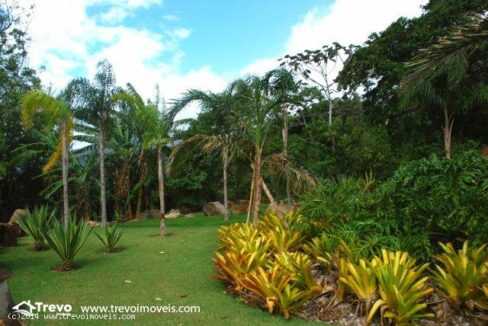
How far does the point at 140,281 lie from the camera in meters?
6.34

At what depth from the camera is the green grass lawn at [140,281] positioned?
4828 mm

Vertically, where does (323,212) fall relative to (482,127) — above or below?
below

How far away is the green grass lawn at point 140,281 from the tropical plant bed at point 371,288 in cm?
28

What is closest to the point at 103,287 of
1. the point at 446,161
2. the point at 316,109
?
the point at 446,161

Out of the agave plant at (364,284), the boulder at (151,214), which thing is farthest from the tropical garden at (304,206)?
the boulder at (151,214)

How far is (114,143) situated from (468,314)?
650 inches

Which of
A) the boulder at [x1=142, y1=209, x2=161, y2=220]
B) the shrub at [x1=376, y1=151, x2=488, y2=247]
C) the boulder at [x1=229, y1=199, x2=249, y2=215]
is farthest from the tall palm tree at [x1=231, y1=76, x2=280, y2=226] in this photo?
the boulder at [x1=142, y1=209, x2=161, y2=220]

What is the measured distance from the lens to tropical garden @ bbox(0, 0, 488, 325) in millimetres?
4797

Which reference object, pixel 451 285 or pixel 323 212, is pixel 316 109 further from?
pixel 451 285

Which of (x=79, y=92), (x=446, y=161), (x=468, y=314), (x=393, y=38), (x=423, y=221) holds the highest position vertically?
(x=393, y=38)

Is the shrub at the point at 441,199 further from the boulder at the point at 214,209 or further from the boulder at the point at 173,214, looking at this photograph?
the boulder at the point at 173,214

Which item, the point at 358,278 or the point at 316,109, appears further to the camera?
the point at 316,109

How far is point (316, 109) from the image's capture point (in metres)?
26.2

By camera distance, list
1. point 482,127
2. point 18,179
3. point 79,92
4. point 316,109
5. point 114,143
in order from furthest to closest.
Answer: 1. point 316,109
2. point 18,179
3. point 114,143
4. point 482,127
5. point 79,92
